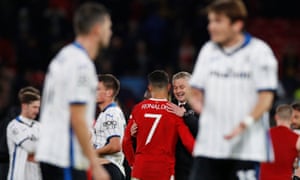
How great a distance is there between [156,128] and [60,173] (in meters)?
2.98

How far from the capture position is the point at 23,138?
11.5 meters

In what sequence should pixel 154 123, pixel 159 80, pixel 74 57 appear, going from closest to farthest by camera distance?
1. pixel 74 57
2. pixel 159 80
3. pixel 154 123

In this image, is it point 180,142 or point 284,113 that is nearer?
point 180,142

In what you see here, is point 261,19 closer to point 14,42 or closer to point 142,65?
point 142,65

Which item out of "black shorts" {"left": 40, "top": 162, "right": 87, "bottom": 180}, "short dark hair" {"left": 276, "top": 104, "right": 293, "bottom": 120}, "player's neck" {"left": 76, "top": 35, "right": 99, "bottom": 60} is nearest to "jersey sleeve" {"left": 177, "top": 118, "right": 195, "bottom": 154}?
"short dark hair" {"left": 276, "top": 104, "right": 293, "bottom": 120}

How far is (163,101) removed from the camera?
1093 cm

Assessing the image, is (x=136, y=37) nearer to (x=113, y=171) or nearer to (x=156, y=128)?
(x=113, y=171)

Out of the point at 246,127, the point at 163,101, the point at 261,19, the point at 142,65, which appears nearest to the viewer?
the point at 246,127

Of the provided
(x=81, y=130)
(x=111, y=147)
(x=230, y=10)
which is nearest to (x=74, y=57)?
(x=81, y=130)

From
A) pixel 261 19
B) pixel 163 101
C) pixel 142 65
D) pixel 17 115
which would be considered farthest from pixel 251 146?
pixel 261 19

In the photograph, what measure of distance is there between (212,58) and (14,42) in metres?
14.0

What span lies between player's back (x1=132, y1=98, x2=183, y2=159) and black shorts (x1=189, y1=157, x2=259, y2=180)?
2666mm

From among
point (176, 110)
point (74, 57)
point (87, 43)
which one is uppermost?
point (87, 43)

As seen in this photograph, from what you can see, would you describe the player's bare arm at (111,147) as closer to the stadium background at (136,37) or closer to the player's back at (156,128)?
the player's back at (156,128)
